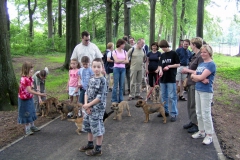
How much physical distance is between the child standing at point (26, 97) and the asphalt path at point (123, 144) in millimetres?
410

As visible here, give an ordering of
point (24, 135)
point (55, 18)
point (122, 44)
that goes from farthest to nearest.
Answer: point (55, 18) < point (122, 44) < point (24, 135)

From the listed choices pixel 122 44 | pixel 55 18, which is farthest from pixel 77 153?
pixel 55 18

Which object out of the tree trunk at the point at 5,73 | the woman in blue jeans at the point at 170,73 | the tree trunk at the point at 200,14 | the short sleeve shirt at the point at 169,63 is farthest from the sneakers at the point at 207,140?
the tree trunk at the point at 200,14

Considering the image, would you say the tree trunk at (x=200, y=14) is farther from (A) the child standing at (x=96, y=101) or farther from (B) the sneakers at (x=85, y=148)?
(B) the sneakers at (x=85, y=148)

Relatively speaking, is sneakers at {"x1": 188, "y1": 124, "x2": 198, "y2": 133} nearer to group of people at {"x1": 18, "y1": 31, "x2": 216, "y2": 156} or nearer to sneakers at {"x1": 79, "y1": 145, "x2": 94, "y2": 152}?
group of people at {"x1": 18, "y1": 31, "x2": 216, "y2": 156}

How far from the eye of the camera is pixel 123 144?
5.05 meters

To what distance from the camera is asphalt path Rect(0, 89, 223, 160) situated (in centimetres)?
453

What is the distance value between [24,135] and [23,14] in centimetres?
4807

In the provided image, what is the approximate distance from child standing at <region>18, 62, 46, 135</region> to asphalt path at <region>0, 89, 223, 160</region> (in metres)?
0.41

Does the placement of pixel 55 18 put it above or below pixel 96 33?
above

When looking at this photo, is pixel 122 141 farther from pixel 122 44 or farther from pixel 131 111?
pixel 122 44

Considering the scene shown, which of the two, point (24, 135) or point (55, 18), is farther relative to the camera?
point (55, 18)

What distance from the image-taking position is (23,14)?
48531 millimetres

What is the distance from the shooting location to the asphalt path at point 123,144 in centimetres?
453
